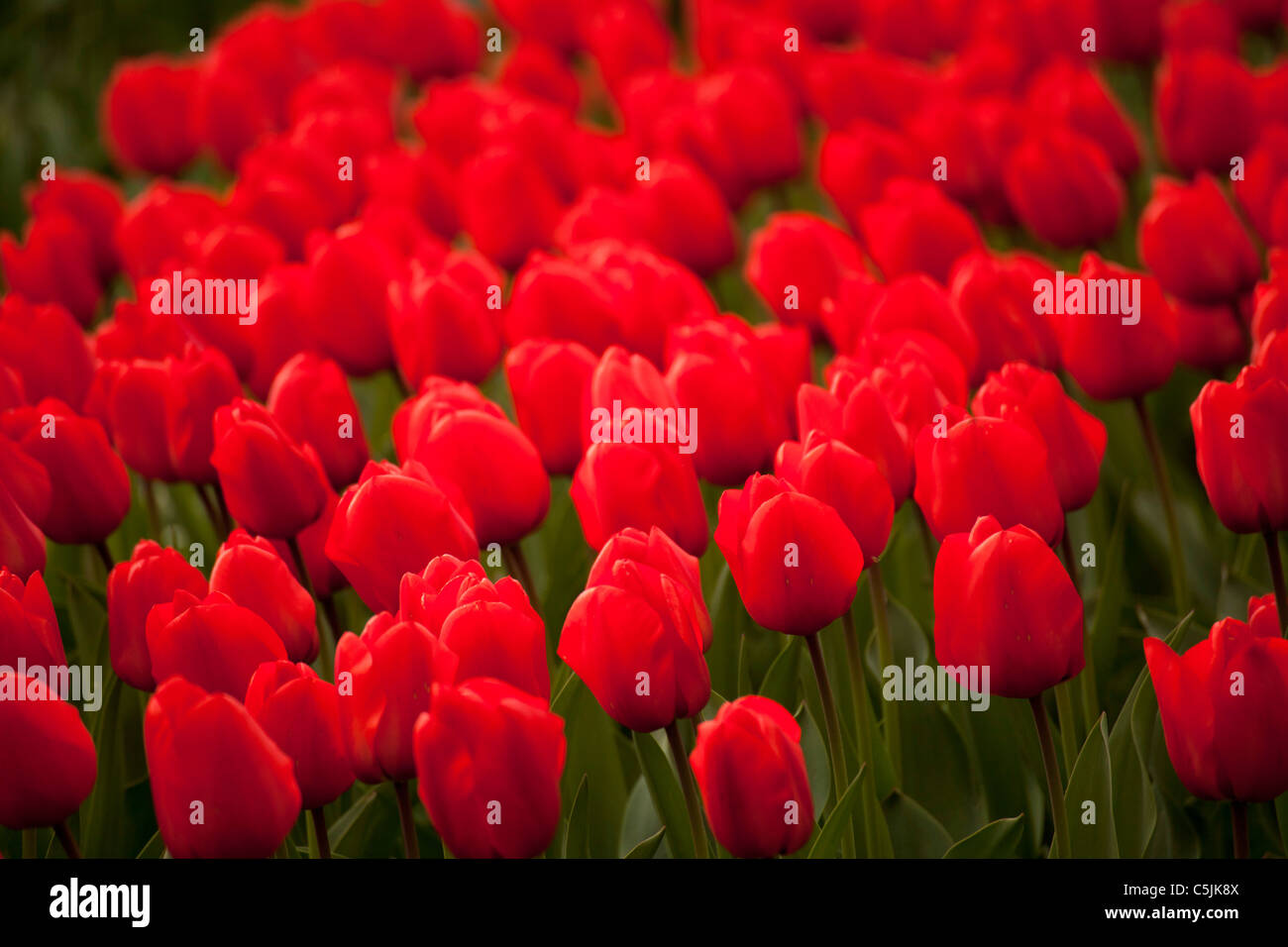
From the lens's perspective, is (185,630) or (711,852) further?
(711,852)

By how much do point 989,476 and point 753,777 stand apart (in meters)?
0.34

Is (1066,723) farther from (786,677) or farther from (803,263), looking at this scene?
(803,263)

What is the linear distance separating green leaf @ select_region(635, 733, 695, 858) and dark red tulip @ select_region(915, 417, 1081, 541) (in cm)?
31

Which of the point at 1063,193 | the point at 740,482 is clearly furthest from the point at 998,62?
the point at 740,482

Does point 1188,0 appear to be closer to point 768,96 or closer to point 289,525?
point 768,96

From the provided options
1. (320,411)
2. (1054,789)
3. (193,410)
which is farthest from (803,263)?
(1054,789)

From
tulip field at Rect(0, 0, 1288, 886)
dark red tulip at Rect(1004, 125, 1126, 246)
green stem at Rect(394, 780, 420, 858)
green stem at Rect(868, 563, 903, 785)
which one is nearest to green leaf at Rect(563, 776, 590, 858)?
tulip field at Rect(0, 0, 1288, 886)

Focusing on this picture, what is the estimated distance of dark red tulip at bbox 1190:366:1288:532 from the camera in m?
1.15

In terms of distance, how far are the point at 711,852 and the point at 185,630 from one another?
464 millimetres

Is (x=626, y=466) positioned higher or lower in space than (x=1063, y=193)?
lower

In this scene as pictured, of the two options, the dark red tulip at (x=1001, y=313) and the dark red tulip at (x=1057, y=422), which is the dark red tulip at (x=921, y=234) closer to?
the dark red tulip at (x=1001, y=313)

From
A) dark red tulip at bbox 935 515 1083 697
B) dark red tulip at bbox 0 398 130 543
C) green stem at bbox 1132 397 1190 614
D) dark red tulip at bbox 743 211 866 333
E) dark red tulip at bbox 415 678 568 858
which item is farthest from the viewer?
dark red tulip at bbox 743 211 866 333

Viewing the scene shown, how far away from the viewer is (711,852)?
1.15m

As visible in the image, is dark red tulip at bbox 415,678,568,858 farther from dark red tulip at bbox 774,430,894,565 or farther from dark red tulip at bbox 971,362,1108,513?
dark red tulip at bbox 971,362,1108,513
